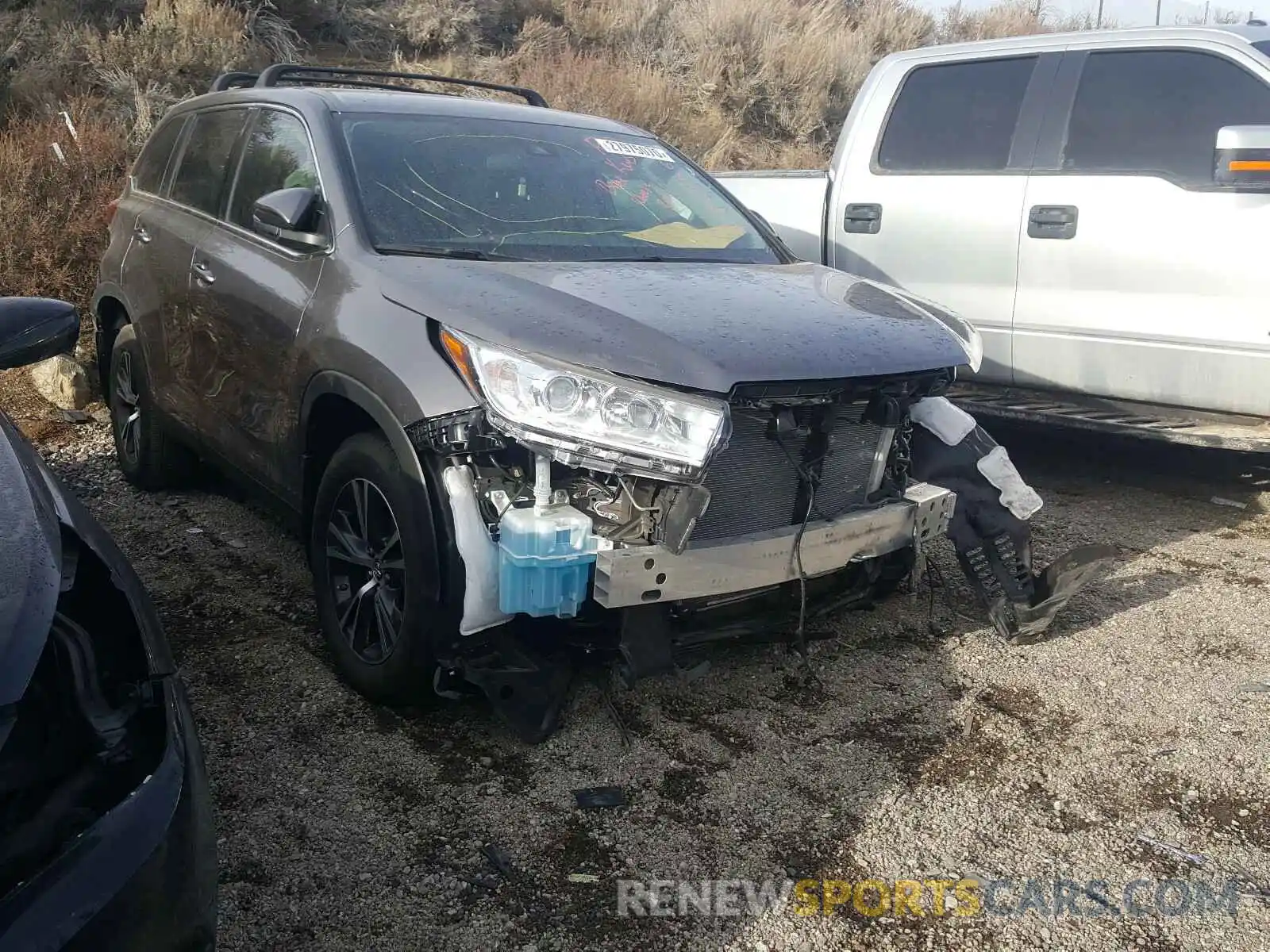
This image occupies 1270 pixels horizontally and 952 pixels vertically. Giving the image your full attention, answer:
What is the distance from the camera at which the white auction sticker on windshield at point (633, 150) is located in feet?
13.9

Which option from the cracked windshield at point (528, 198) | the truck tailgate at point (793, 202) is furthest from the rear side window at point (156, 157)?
the truck tailgate at point (793, 202)

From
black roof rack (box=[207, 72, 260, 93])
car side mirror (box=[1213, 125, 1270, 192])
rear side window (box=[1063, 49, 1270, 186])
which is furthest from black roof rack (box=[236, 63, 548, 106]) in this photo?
car side mirror (box=[1213, 125, 1270, 192])

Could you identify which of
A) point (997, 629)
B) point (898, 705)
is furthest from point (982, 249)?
point (898, 705)

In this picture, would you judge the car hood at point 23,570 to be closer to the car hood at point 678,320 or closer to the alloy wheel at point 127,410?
the car hood at point 678,320

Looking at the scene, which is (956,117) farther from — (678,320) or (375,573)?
(375,573)

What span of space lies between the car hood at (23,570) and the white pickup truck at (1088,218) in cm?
433

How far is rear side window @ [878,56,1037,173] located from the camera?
5500 mm

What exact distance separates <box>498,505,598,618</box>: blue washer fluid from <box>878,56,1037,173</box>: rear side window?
3706 mm

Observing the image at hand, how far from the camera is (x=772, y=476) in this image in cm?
303

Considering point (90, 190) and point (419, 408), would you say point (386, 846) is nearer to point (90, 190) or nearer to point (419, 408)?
point (419, 408)

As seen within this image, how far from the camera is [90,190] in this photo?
7.28 metres

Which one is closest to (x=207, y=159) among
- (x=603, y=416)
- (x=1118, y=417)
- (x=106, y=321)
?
(x=106, y=321)

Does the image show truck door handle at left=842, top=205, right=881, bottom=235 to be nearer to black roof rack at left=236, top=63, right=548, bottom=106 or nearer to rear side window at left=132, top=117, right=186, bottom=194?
black roof rack at left=236, top=63, right=548, bottom=106

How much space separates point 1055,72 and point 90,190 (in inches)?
234
